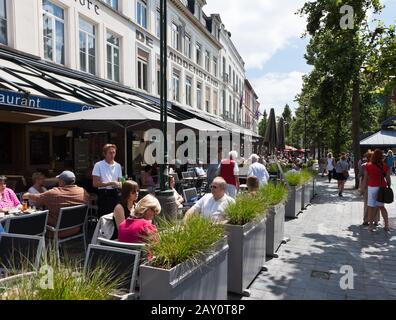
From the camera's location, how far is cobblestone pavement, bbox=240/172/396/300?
4402 mm

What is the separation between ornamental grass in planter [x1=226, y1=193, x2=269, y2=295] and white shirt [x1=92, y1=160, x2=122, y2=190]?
101 inches

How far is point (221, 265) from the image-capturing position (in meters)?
3.46

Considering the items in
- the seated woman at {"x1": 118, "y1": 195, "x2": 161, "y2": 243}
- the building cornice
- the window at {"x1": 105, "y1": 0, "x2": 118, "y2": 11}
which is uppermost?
the building cornice

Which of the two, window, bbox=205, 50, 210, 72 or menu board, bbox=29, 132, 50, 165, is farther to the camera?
window, bbox=205, 50, 210, 72

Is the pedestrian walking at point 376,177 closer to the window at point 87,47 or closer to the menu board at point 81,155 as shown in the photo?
the menu board at point 81,155

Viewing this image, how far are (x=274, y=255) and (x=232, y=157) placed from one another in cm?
261

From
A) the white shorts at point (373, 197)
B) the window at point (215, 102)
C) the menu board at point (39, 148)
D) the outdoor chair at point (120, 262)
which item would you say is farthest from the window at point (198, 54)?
the outdoor chair at point (120, 262)

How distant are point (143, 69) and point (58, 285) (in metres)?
16.9

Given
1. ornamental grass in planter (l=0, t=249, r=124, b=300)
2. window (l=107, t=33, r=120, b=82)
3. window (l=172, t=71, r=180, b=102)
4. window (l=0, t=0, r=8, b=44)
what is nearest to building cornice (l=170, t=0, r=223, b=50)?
window (l=172, t=71, r=180, b=102)

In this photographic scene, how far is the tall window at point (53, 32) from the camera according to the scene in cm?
1158

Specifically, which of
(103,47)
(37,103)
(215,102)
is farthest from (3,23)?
(215,102)

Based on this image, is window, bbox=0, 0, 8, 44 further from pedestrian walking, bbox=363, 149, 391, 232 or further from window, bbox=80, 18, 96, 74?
pedestrian walking, bbox=363, 149, 391, 232

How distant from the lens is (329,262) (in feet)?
18.2

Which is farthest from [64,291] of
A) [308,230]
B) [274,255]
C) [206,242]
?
[308,230]
